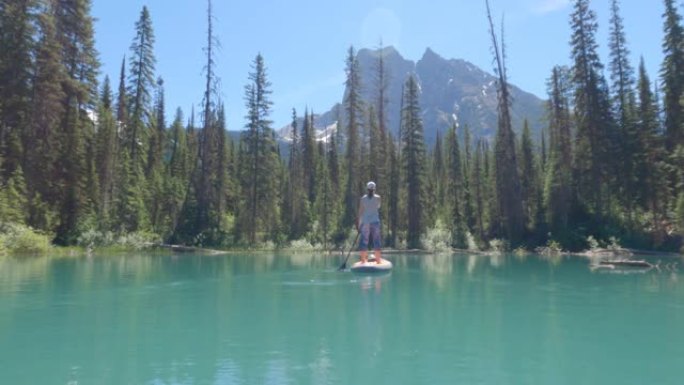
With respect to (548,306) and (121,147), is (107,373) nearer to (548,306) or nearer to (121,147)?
(548,306)

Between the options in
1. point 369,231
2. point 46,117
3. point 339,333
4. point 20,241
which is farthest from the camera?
point 46,117

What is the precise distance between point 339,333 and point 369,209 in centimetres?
978

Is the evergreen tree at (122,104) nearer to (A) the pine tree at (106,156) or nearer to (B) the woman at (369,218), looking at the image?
(A) the pine tree at (106,156)

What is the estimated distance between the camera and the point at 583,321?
9188mm

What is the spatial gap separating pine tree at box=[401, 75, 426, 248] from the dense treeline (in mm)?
109

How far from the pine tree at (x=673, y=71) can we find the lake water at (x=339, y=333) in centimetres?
2774

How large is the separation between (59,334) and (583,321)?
8003mm

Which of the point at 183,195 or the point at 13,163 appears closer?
the point at 13,163

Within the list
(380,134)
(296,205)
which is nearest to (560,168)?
(380,134)

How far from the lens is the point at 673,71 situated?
38875mm

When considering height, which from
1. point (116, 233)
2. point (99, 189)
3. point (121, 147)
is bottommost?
point (116, 233)

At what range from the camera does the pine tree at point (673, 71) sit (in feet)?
125

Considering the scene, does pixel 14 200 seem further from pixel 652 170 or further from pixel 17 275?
pixel 652 170

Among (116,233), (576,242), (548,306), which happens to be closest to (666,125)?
(576,242)
